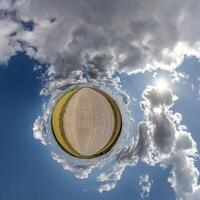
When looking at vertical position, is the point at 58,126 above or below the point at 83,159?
above

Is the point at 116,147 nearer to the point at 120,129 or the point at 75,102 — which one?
the point at 120,129

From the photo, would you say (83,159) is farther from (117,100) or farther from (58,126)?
(117,100)

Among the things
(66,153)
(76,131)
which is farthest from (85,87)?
(66,153)

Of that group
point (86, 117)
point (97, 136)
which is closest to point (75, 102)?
point (86, 117)

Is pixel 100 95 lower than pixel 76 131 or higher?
higher

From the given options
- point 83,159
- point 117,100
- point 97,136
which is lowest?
point 83,159
